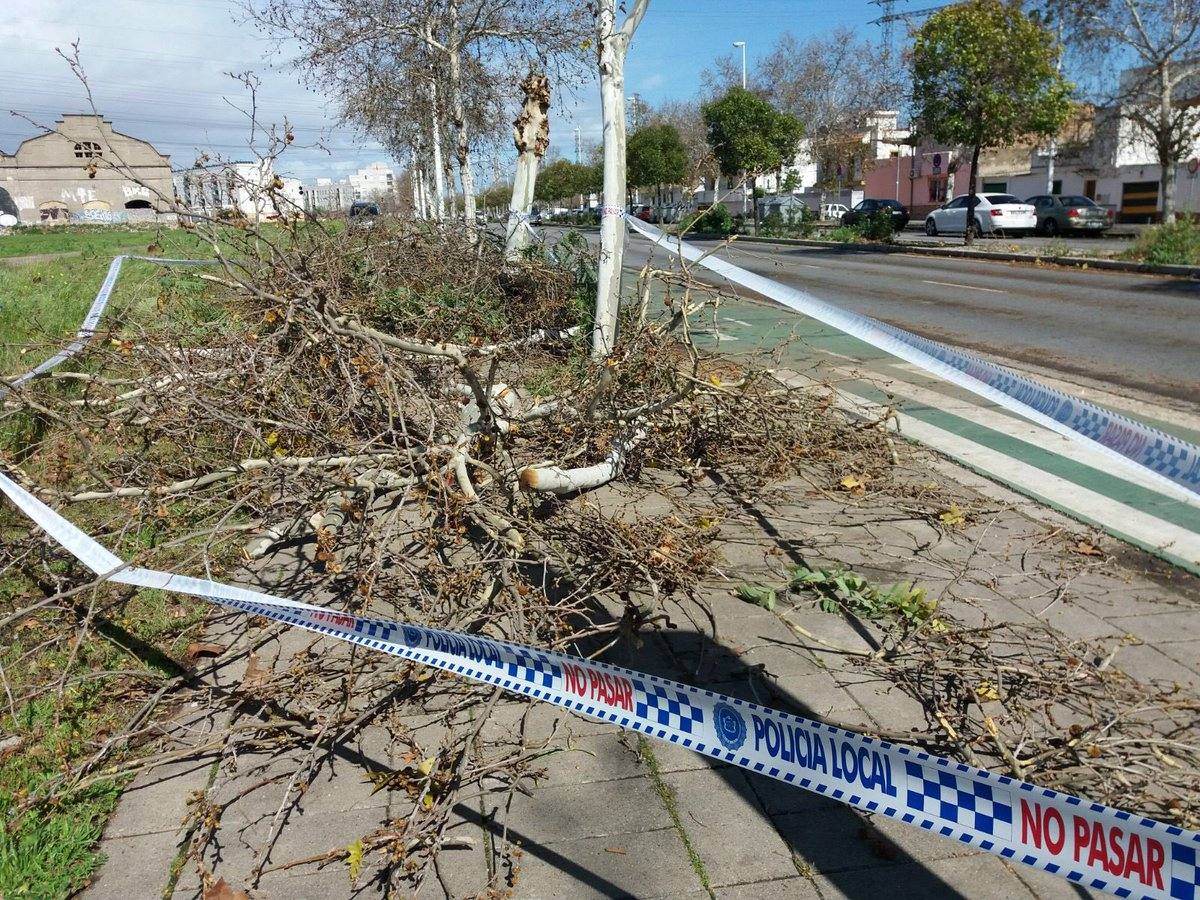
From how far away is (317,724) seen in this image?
3.19 metres

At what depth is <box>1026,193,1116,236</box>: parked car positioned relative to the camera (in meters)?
33.4

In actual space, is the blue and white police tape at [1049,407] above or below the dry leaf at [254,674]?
above

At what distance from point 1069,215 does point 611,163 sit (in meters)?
32.4

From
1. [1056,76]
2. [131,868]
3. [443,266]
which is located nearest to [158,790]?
[131,868]

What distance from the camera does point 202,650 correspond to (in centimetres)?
382

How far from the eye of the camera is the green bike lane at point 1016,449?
495 centimetres

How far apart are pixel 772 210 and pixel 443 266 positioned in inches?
1422

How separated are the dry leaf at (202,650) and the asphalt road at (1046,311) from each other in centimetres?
773

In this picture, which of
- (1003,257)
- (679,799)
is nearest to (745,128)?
(1003,257)

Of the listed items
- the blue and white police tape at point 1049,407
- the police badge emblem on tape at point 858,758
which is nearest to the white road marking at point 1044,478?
the blue and white police tape at point 1049,407

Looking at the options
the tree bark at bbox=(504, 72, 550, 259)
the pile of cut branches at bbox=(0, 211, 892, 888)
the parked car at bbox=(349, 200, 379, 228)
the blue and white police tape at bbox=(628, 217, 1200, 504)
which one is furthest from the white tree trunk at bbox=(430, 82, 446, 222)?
the blue and white police tape at bbox=(628, 217, 1200, 504)

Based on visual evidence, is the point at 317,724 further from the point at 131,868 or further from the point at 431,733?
the point at 131,868

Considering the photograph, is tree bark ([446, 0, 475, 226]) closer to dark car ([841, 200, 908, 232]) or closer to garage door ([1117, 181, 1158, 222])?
dark car ([841, 200, 908, 232])

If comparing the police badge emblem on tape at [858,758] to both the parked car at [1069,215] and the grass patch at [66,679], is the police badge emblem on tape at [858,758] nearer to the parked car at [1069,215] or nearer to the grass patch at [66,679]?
the grass patch at [66,679]
